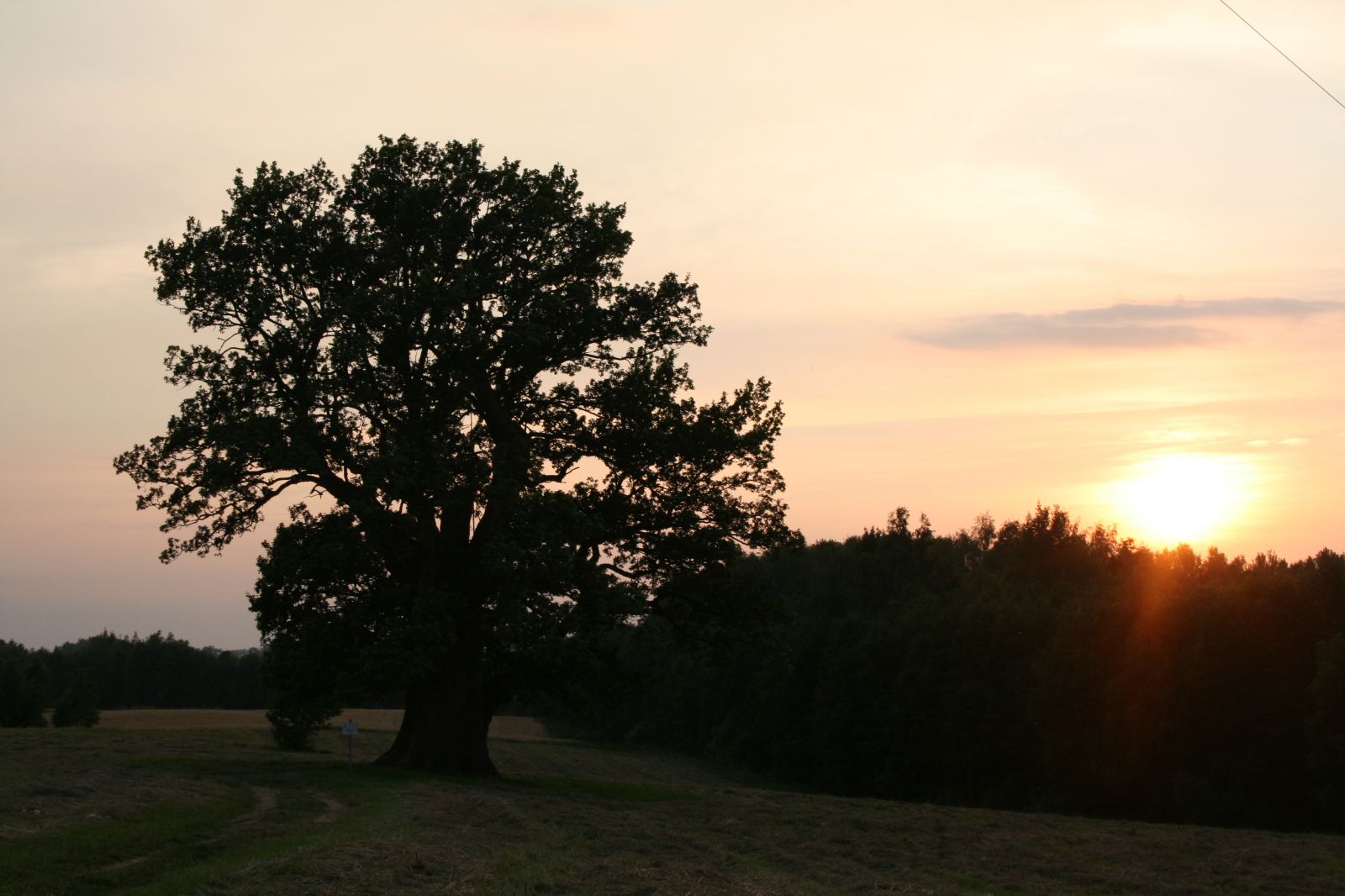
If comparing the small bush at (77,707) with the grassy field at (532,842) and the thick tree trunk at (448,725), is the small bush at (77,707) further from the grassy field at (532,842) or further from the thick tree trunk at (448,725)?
the thick tree trunk at (448,725)

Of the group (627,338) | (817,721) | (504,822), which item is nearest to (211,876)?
(504,822)

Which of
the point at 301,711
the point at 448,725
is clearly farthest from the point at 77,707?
the point at 448,725

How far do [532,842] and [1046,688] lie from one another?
47415mm

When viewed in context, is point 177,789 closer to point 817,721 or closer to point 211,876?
point 211,876

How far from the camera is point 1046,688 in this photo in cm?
6138

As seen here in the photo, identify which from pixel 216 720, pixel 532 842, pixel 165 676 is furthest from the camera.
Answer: pixel 165 676

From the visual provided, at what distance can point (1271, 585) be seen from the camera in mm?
50562

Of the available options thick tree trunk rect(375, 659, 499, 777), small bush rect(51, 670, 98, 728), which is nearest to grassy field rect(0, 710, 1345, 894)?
thick tree trunk rect(375, 659, 499, 777)

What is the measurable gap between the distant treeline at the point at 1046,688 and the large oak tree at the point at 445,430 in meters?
3.13

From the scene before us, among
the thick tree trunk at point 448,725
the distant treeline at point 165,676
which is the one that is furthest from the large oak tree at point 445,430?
the distant treeline at point 165,676

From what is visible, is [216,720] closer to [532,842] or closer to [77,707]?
[77,707]

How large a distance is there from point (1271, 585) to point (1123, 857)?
35574 millimetres

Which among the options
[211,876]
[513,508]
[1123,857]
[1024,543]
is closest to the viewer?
[211,876]

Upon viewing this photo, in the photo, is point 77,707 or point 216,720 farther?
point 216,720
